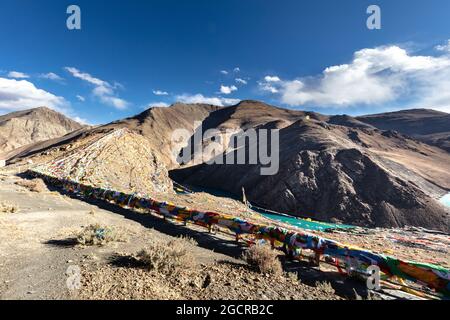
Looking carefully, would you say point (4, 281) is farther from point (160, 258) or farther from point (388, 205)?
point (388, 205)

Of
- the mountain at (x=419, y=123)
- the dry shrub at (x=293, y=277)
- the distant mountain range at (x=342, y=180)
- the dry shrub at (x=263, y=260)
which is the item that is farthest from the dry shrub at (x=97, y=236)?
the mountain at (x=419, y=123)

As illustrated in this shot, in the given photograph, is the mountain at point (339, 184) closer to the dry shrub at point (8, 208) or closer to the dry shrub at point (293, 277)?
the dry shrub at point (293, 277)

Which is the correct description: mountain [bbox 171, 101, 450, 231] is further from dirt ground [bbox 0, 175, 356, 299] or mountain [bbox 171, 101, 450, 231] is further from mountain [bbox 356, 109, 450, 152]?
mountain [bbox 356, 109, 450, 152]

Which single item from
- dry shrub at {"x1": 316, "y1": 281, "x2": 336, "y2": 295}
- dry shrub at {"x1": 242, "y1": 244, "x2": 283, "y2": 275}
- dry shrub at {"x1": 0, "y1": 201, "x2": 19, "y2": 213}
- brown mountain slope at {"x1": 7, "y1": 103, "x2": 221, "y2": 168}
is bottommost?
dry shrub at {"x1": 316, "y1": 281, "x2": 336, "y2": 295}

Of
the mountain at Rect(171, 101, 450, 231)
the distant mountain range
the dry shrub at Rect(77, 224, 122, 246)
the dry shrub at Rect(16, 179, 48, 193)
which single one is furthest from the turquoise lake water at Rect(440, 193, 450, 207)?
the dry shrub at Rect(16, 179, 48, 193)
